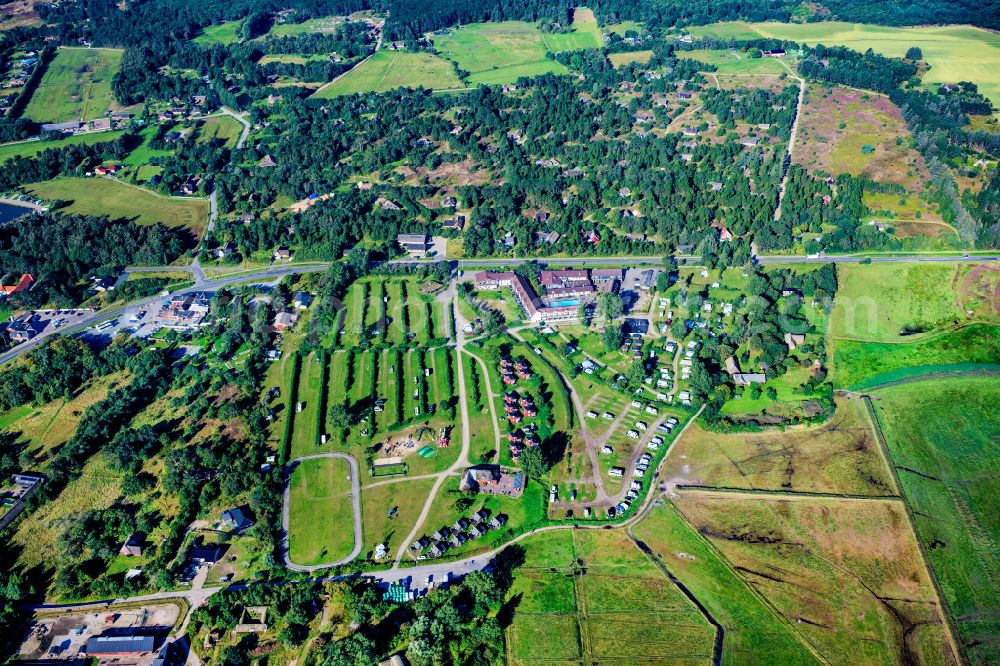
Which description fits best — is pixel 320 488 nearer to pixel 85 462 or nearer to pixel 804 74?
pixel 85 462

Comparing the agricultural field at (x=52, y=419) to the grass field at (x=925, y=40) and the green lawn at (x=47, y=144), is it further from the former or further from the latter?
the grass field at (x=925, y=40)

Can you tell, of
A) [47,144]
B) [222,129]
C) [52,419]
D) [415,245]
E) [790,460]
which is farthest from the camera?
[222,129]

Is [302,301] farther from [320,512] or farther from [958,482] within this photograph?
[958,482]

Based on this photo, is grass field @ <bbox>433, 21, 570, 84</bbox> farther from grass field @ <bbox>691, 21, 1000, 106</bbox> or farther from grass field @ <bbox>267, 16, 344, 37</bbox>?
grass field @ <bbox>691, 21, 1000, 106</bbox>

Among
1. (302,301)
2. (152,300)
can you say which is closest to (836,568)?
(302,301)

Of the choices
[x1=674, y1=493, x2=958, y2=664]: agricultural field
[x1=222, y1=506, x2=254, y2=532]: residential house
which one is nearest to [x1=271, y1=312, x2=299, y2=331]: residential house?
[x1=222, y1=506, x2=254, y2=532]: residential house
